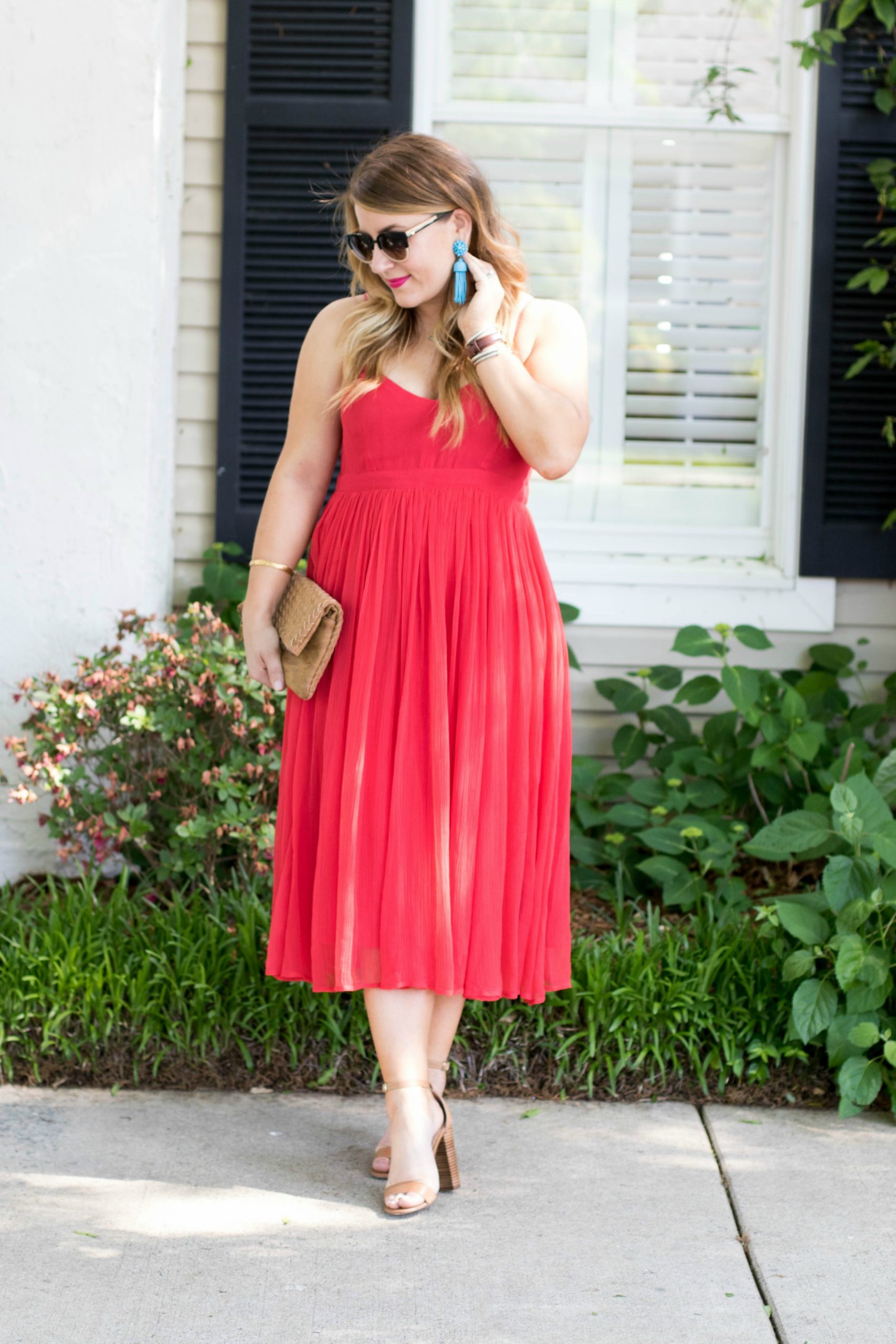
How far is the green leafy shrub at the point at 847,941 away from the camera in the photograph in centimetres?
272

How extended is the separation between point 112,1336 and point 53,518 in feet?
7.91

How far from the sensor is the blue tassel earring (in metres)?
2.26

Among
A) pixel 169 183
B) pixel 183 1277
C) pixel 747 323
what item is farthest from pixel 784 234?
pixel 183 1277

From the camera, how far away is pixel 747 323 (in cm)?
423

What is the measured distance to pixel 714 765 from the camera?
3811 mm

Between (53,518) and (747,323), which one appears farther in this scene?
(747,323)

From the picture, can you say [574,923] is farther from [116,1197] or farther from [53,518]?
[53,518]

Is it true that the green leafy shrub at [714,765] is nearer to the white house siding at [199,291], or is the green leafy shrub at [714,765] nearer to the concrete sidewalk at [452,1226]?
the concrete sidewalk at [452,1226]

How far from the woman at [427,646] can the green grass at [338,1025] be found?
52 cm

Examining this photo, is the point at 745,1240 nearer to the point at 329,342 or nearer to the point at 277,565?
the point at 277,565

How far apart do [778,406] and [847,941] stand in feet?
6.80

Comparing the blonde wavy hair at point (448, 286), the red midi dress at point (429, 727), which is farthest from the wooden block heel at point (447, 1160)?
the blonde wavy hair at point (448, 286)

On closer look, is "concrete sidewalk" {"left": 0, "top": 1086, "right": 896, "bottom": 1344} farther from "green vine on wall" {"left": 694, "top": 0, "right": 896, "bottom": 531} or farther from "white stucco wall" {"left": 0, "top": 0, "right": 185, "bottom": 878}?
"green vine on wall" {"left": 694, "top": 0, "right": 896, "bottom": 531}

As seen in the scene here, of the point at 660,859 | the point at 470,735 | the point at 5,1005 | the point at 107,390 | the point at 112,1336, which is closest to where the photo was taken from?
the point at 112,1336
